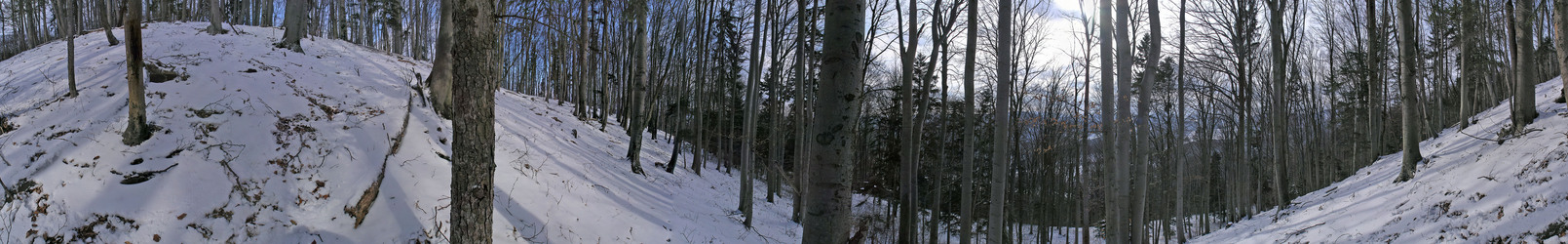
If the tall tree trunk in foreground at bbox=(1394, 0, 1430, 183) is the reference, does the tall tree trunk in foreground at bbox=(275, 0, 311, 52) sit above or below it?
above

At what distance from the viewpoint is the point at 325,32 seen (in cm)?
3250

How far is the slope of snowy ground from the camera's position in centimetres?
616

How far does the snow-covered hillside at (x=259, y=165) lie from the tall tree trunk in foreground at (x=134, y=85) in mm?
114

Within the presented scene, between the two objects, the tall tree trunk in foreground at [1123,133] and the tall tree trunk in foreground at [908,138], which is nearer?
the tall tree trunk in foreground at [1123,133]

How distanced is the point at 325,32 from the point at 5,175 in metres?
33.5

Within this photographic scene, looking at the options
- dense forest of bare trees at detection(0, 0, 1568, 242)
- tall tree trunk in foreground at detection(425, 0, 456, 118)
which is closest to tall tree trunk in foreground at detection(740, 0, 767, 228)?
dense forest of bare trees at detection(0, 0, 1568, 242)

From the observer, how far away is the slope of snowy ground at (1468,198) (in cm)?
616

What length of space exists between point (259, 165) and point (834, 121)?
561 centimetres

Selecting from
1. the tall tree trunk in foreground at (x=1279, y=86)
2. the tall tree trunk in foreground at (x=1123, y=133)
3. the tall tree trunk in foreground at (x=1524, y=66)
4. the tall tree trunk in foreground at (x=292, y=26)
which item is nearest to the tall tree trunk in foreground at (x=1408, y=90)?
the tall tree trunk in foreground at (x=1524, y=66)

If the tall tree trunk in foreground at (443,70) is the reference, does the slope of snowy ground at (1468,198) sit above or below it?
below

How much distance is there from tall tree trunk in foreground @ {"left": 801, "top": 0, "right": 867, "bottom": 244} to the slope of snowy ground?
6626 millimetres

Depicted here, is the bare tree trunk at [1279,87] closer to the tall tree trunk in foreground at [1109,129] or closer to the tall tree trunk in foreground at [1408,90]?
the tall tree trunk in foreground at [1408,90]

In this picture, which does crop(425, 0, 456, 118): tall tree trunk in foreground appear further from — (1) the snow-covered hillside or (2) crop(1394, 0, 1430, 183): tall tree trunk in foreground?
(2) crop(1394, 0, 1430, 183): tall tree trunk in foreground

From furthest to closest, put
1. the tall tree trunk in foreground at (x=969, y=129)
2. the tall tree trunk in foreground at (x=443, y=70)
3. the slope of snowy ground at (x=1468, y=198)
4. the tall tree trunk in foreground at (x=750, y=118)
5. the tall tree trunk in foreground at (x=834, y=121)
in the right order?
the tall tree trunk in foreground at (x=750, y=118)
the tall tree trunk in foreground at (x=443, y=70)
the tall tree trunk in foreground at (x=969, y=129)
the slope of snowy ground at (x=1468, y=198)
the tall tree trunk in foreground at (x=834, y=121)
